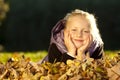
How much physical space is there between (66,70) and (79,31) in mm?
1910

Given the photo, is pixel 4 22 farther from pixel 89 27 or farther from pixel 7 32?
pixel 89 27

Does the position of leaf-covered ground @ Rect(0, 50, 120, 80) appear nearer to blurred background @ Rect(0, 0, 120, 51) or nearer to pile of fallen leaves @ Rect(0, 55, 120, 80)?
pile of fallen leaves @ Rect(0, 55, 120, 80)

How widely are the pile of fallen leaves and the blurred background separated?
1592 cm

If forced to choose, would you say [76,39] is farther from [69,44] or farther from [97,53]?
[97,53]

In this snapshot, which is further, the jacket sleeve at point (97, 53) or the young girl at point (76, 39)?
the jacket sleeve at point (97, 53)

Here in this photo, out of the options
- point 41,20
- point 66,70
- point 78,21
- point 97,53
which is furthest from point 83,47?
point 41,20

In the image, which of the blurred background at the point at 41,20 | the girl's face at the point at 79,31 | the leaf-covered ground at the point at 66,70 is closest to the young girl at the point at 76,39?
the girl's face at the point at 79,31

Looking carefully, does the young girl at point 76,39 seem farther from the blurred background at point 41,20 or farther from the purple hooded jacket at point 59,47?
the blurred background at point 41,20

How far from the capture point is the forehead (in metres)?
5.68

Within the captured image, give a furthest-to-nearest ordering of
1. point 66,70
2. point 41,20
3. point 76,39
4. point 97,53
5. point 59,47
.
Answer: point 41,20 < point 97,53 < point 59,47 < point 76,39 < point 66,70

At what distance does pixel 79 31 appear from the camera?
5641 millimetres

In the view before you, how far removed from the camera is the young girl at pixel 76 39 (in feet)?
18.5

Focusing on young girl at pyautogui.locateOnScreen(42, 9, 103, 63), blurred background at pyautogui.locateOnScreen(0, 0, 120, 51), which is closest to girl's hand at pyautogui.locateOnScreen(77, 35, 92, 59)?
young girl at pyautogui.locateOnScreen(42, 9, 103, 63)

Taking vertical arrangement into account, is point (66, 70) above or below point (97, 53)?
above
